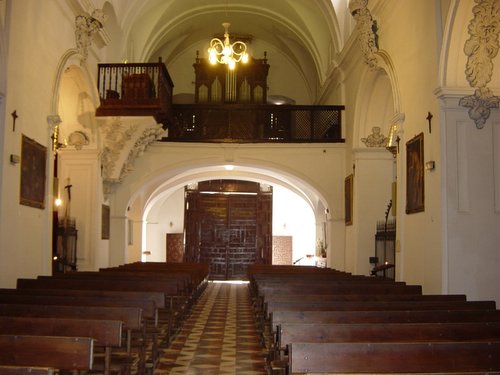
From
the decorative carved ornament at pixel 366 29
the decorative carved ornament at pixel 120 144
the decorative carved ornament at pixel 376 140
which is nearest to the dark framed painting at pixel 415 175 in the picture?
the decorative carved ornament at pixel 366 29

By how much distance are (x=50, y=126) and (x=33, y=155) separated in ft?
3.02

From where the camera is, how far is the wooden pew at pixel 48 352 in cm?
385

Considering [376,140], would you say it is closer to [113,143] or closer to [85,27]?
[113,143]

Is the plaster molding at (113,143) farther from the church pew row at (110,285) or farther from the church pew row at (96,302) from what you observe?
the church pew row at (96,302)

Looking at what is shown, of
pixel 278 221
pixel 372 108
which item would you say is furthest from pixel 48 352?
pixel 278 221

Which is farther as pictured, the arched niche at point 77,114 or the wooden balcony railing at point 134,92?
the wooden balcony railing at point 134,92

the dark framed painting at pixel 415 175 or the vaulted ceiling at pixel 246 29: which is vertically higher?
the vaulted ceiling at pixel 246 29

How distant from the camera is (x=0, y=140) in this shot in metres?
8.39

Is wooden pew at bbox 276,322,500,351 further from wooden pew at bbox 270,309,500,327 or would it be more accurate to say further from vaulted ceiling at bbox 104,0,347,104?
vaulted ceiling at bbox 104,0,347,104

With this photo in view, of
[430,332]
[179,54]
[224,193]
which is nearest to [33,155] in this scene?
[430,332]

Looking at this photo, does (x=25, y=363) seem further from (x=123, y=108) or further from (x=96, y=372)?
(x=123, y=108)

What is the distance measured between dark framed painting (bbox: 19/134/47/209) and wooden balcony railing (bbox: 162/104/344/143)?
6.42 meters

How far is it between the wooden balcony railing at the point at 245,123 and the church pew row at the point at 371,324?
28.4 feet

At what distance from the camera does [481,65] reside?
8.40 metres
